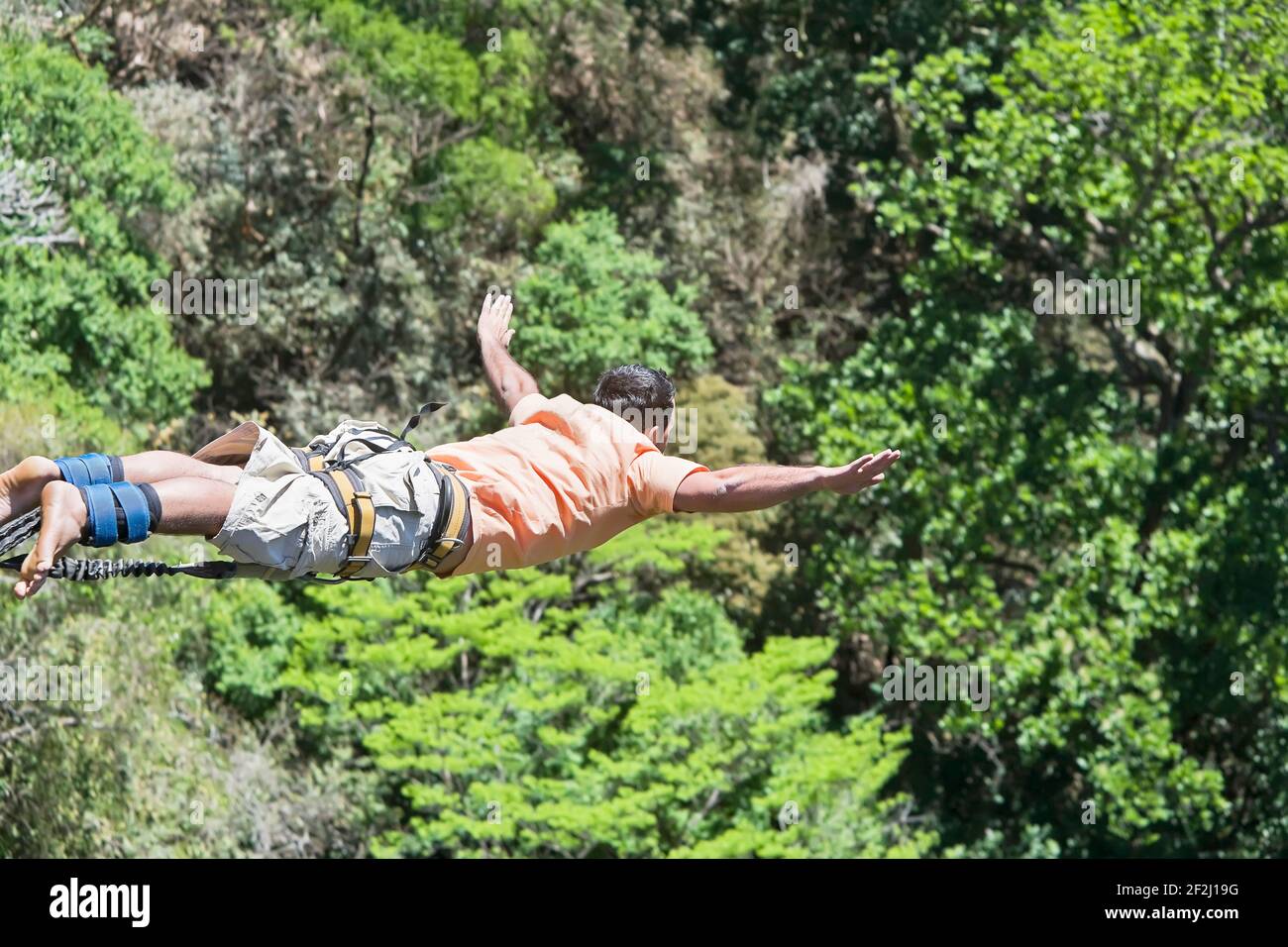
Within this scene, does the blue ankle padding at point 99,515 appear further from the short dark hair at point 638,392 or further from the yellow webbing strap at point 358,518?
the short dark hair at point 638,392

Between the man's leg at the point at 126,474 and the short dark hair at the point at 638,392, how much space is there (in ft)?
4.12

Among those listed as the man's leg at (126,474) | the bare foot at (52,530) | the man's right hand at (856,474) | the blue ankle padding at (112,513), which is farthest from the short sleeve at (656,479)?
the bare foot at (52,530)

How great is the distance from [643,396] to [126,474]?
1.68 meters

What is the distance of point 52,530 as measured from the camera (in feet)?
17.8

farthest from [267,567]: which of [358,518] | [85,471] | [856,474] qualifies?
[856,474]

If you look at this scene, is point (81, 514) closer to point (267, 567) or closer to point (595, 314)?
point (267, 567)

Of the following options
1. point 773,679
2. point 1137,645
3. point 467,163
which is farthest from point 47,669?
point 1137,645

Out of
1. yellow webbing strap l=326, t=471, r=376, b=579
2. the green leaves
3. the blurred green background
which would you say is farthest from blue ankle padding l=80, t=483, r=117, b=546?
the green leaves

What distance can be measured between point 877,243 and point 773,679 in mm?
6674

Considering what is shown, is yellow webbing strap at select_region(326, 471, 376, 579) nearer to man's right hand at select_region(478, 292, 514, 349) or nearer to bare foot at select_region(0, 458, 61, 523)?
bare foot at select_region(0, 458, 61, 523)

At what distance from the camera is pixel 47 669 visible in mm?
15062

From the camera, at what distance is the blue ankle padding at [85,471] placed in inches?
223

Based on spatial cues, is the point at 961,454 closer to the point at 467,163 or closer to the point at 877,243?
the point at 877,243

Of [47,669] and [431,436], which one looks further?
[431,436]
